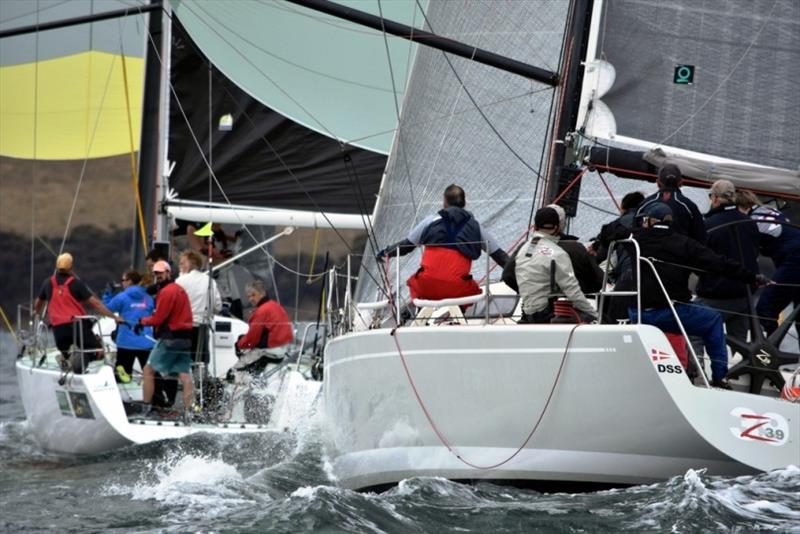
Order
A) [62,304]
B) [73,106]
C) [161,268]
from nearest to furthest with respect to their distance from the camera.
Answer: [161,268], [62,304], [73,106]

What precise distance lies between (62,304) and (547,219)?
6.21 meters

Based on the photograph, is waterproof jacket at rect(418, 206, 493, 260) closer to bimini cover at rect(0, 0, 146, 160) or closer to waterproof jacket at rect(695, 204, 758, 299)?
waterproof jacket at rect(695, 204, 758, 299)

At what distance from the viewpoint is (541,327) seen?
24.2ft

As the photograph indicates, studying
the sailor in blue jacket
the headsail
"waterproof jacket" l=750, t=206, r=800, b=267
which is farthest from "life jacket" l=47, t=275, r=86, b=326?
"waterproof jacket" l=750, t=206, r=800, b=267

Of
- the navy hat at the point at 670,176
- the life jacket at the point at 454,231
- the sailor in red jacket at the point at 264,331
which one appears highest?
the navy hat at the point at 670,176

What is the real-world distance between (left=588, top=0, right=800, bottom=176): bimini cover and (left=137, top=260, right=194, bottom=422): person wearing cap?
3.83m

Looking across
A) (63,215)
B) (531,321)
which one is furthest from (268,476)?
(63,215)

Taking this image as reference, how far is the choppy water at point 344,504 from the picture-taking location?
6.76 m

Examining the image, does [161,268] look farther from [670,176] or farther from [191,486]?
[670,176]

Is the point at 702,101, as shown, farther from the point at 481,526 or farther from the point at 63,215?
the point at 63,215

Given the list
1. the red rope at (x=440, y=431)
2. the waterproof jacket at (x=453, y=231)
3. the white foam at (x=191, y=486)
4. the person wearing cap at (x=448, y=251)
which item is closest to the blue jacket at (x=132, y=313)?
the white foam at (x=191, y=486)

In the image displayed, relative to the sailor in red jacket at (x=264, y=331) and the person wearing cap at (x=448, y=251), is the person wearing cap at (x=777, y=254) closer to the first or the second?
the person wearing cap at (x=448, y=251)

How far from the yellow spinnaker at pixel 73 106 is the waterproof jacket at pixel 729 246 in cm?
1151

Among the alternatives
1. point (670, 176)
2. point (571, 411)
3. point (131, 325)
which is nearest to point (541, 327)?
point (571, 411)
